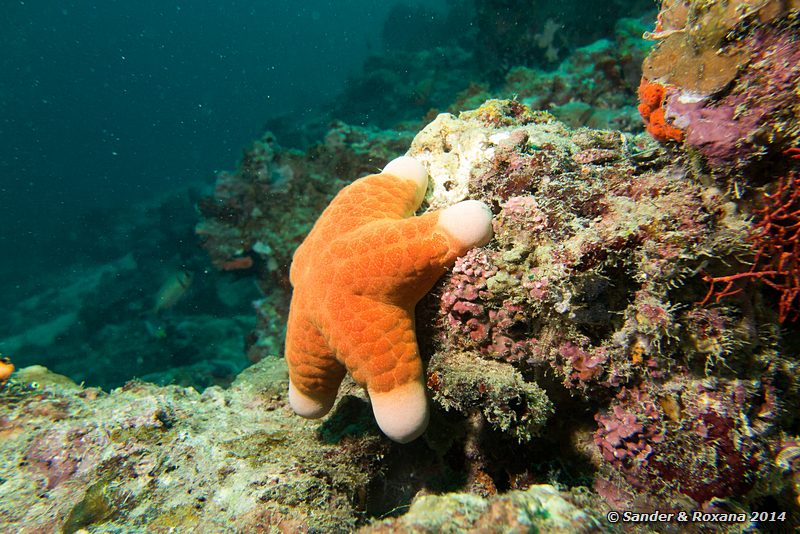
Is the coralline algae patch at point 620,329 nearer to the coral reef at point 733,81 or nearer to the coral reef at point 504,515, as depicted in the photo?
the coral reef at point 733,81

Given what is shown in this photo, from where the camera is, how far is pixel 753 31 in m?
1.83

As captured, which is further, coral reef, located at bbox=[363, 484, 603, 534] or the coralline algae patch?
the coralline algae patch

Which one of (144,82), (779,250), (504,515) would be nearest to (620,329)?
(779,250)

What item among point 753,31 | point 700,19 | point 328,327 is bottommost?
point 328,327

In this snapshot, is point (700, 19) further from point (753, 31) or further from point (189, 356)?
point (189, 356)

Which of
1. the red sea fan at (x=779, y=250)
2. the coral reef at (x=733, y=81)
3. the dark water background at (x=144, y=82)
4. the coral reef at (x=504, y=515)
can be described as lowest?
the coral reef at (x=504, y=515)

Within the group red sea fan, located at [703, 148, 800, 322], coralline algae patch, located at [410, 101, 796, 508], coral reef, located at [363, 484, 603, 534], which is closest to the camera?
coral reef, located at [363, 484, 603, 534]

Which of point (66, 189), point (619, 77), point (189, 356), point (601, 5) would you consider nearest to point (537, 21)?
point (601, 5)

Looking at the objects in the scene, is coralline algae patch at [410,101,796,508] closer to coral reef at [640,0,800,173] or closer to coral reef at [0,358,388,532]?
coral reef at [640,0,800,173]

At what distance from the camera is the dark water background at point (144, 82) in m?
53.6

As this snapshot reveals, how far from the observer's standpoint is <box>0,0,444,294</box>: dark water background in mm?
53562

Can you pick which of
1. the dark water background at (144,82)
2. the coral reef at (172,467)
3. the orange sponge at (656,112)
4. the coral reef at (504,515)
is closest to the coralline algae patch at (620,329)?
the orange sponge at (656,112)

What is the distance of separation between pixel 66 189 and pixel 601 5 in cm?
6650

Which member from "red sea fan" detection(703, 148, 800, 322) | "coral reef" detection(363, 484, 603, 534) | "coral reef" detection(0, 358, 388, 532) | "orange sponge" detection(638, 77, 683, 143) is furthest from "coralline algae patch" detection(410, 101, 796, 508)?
"coral reef" detection(0, 358, 388, 532)
